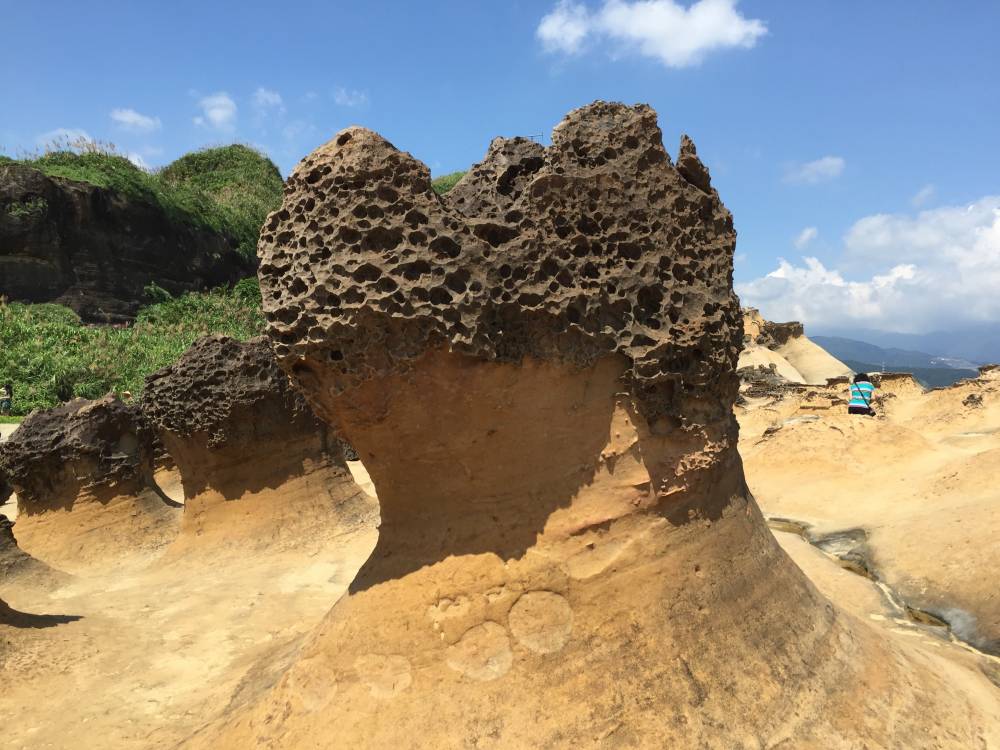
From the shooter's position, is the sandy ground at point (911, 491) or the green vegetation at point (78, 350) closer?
→ the sandy ground at point (911, 491)

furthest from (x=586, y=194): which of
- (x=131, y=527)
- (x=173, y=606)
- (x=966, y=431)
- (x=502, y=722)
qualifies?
(x=966, y=431)

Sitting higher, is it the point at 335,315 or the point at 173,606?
the point at 335,315

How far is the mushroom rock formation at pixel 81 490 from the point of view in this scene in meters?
7.16

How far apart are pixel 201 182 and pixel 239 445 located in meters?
22.2

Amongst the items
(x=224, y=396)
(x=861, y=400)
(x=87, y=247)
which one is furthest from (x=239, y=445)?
(x=87, y=247)

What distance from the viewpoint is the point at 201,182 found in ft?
83.9

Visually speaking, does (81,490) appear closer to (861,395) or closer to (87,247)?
(861,395)

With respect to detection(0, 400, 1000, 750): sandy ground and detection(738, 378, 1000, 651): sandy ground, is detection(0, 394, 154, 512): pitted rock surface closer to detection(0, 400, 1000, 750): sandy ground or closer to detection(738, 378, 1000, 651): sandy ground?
detection(0, 400, 1000, 750): sandy ground

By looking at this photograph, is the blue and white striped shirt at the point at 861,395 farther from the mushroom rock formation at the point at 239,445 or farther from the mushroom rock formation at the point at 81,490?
the mushroom rock formation at the point at 81,490

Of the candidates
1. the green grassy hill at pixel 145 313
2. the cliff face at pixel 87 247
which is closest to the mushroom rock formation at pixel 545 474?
the green grassy hill at pixel 145 313

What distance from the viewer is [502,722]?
8.02 ft

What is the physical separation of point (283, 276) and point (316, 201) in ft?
1.10

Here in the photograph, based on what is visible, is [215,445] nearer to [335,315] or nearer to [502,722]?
[335,315]

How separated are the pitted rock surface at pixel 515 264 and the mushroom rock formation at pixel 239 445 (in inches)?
164
